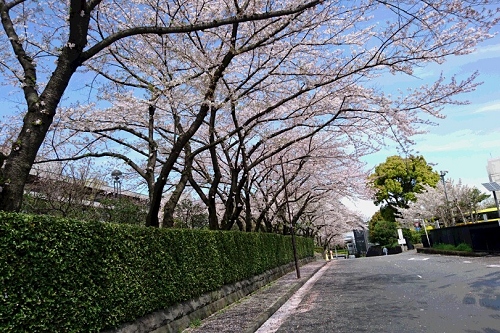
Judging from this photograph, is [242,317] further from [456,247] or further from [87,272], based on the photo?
[456,247]

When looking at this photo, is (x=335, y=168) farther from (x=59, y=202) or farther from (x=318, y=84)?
(x=59, y=202)

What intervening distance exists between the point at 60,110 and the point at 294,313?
9026mm

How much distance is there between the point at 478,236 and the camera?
853 inches

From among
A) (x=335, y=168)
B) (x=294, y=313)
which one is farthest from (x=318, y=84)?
(x=335, y=168)

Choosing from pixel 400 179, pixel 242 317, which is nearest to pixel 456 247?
pixel 242 317

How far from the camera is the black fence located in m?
19.8

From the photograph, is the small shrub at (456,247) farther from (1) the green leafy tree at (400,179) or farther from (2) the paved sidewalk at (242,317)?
(1) the green leafy tree at (400,179)

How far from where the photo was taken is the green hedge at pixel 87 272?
13.9ft

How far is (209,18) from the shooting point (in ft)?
32.1

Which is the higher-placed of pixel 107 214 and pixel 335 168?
pixel 335 168

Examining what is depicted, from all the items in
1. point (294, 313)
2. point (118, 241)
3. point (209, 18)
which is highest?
point (209, 18)

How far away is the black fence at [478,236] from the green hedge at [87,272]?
17148mm

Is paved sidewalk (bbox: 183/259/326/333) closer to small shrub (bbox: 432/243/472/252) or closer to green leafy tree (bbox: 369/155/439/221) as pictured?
small shrub (bbox: 432/243/472/252)

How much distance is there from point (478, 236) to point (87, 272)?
885 inches
